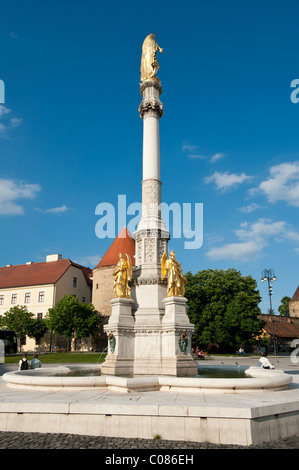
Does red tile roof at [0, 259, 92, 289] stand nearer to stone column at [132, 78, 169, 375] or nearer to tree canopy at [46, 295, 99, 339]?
tree canopy at [46, 295, 99, 339]


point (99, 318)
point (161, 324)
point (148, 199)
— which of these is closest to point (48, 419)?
point (161, 324)

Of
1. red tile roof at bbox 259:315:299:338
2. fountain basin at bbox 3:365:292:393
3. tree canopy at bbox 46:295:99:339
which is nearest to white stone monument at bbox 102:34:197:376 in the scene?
fountain basin at bbox 3:365:292:393

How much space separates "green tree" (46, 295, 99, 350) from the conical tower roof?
8867mm

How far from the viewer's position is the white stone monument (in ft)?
42.1

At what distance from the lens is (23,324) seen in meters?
49.1

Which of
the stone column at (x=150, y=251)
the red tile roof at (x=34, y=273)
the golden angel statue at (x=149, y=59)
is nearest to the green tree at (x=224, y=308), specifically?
the red tile roof at (x=34, y=273)

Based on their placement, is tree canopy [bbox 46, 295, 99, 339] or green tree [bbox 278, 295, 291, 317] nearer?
tree canopy [bbox 46, 295, 99, 339]

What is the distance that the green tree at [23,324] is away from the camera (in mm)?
48938

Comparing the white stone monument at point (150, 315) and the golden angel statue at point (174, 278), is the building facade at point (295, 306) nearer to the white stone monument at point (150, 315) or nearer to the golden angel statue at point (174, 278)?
the white stone monument at point (150, 315)

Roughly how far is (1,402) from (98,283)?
1861 inches

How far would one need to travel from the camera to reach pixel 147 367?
13.0m

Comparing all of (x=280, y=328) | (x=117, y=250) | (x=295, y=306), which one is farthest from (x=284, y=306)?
(x=117, y=250)

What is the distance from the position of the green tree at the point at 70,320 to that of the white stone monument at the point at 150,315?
33955mm
